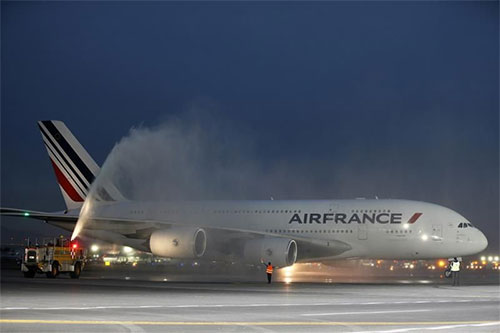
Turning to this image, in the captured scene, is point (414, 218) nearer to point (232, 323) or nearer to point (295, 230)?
point (295, 230)

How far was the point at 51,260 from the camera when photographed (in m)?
40.3

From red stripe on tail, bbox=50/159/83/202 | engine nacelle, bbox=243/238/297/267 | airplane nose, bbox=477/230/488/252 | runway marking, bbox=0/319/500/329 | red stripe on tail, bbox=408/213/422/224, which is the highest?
red stripe on tail, bbox=50/159/83/202

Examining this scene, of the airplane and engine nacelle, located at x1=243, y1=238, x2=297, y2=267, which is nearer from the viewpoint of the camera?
engine nacelle, located at x1=243, y1=238, x2=297, y2=267

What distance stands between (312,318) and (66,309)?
663cm

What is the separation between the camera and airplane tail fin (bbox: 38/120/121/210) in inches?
2072

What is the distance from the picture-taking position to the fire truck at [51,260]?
132 ft

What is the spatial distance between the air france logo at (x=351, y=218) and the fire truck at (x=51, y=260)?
12711 mm

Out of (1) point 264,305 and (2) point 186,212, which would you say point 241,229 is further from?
(1) point 264,305

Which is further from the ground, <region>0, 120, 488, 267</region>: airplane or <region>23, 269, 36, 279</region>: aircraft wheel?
<region>0, 120, 488, 267</region>: airplane

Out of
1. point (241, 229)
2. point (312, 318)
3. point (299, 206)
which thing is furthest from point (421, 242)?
point (312, 318)

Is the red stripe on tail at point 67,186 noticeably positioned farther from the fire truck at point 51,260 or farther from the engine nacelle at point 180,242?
the fire truck at point 51,260

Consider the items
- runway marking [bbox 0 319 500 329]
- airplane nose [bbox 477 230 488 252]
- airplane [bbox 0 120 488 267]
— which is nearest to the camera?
runway marking [bbox 0 319 500 329]

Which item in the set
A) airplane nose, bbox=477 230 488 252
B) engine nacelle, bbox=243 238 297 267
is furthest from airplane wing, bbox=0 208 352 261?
airplane nose, bbox=477 230 488 252

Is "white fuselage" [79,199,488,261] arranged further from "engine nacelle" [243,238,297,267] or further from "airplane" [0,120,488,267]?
"engine nacelle" [243,238,297,267]
